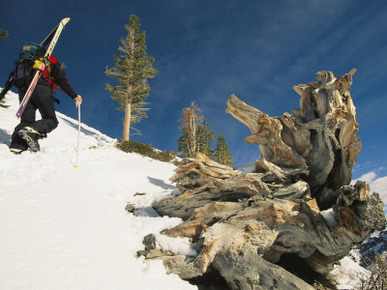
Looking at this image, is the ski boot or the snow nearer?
the snow

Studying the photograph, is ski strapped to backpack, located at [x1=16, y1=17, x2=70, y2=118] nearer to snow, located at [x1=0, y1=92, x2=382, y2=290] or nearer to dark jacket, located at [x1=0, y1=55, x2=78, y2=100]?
dark jacket, located at [x1=0, y1=55, x2=78, y2=100]

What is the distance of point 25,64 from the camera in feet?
22.8

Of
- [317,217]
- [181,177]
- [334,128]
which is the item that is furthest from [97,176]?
[334,128]

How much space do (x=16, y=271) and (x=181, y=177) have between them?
3.80m

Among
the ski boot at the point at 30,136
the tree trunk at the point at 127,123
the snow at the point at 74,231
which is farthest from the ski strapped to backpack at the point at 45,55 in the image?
the tree trunk at the point at 127,123

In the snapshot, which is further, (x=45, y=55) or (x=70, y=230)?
(x=45, y=55)

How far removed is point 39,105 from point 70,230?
502 centimetres

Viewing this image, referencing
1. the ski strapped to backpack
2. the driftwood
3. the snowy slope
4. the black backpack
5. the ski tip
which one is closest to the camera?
the snowy slope

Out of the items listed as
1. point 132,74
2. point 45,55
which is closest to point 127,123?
point 132,74

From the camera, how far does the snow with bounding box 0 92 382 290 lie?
8.71 feet

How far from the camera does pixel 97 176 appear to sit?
651 cm

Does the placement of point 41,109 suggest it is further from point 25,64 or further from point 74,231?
point 74,231

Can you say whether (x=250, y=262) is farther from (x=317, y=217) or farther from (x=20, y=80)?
(x=20, y=80)

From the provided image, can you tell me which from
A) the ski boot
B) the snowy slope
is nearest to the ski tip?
the ski boot
